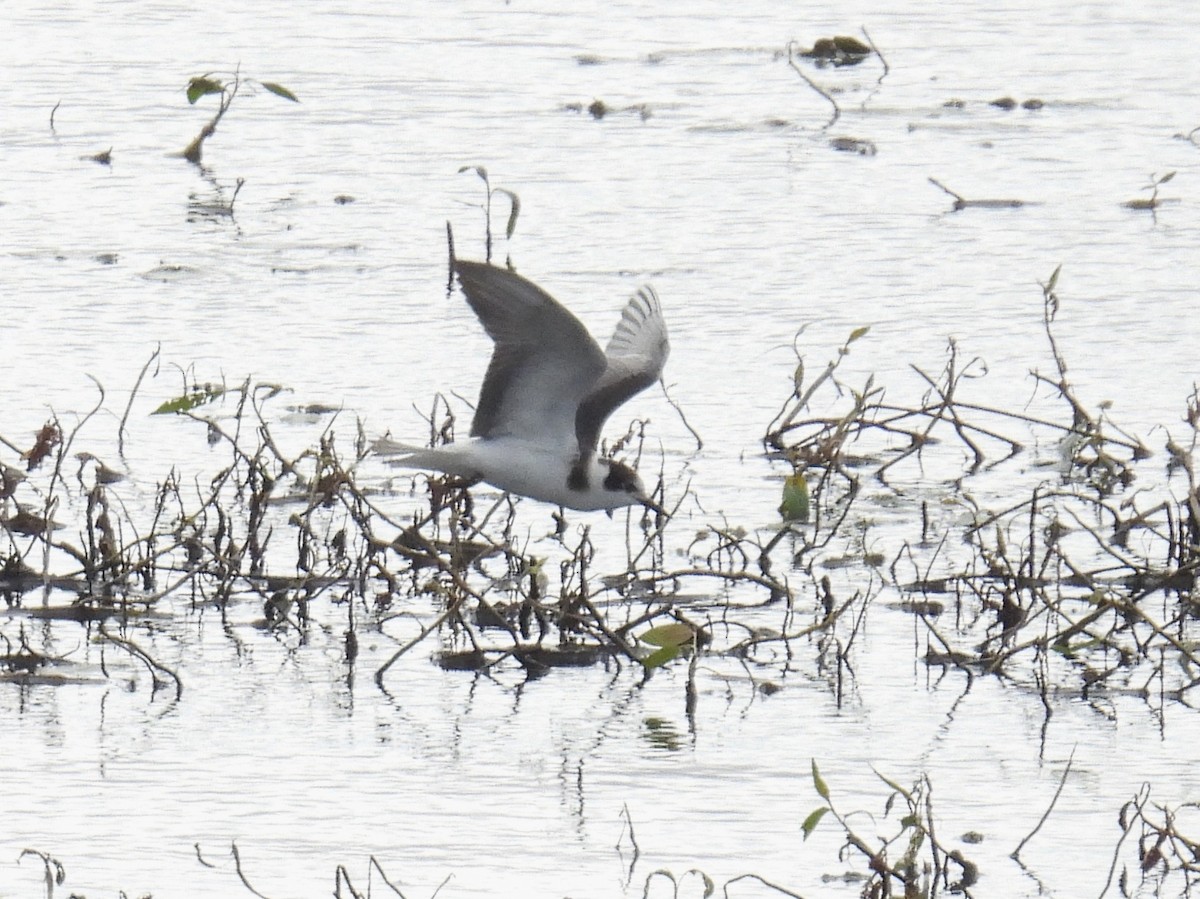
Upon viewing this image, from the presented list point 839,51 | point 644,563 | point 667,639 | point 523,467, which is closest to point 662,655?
point 667,639

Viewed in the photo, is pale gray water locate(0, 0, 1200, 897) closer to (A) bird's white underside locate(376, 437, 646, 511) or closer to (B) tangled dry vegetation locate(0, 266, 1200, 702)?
(B) tangled dry vegetation locate(0, 266, 1200, 702)

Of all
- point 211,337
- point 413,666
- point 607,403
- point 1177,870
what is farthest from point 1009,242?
point 1177,870

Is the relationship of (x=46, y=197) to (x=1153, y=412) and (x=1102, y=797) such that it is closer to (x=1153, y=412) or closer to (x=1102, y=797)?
(x=1153, y=412)

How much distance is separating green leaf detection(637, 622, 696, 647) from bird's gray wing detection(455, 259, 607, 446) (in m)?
1.07

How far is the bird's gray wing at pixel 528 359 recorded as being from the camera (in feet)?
22.3

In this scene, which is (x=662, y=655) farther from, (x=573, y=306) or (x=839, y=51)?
(x=839, y=51)

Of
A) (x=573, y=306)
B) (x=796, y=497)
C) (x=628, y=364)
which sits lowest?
(x=796, y=497)

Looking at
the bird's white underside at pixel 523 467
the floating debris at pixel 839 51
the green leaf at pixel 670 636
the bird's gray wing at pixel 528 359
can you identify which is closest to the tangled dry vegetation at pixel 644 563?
the green leaf at pixel 670 636

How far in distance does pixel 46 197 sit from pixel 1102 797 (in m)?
7.06

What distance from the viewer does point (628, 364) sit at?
25.3ft

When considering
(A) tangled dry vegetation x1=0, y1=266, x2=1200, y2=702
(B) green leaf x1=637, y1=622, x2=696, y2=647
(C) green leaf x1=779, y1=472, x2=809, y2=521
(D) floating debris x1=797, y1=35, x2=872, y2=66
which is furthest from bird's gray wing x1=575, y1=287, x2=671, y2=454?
(D) floating debris x1=797, y1=35, x2=872, y2=66

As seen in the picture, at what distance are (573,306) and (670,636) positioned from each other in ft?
13.8

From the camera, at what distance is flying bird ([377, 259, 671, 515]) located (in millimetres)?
7000

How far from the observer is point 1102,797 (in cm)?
582
